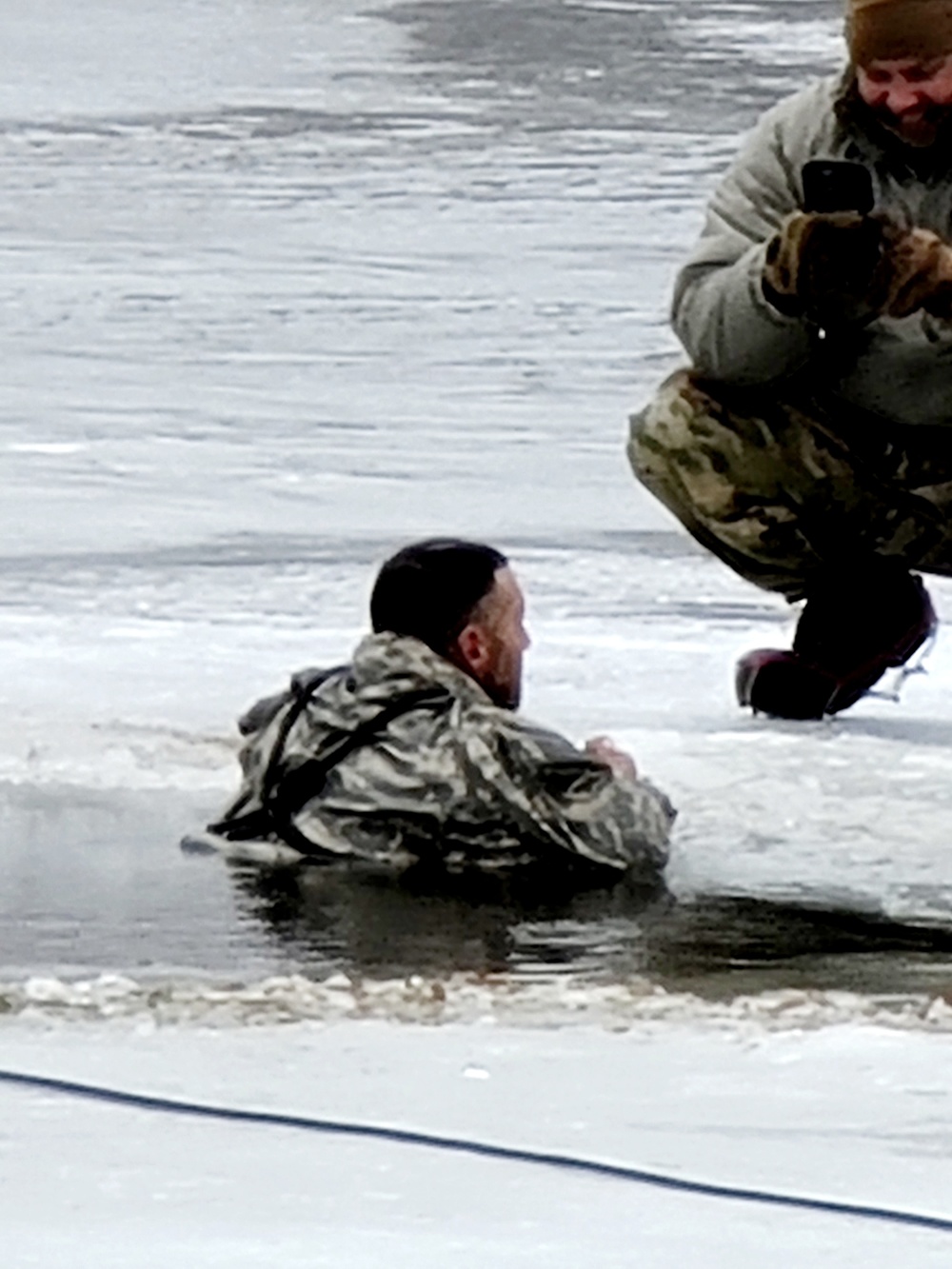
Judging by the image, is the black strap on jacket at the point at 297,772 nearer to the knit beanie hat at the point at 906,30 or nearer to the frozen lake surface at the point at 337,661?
the frozen lake surface at the point at 337,661

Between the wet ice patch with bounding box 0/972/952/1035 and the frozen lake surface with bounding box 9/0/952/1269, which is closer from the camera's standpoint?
the frozen lake surface with bounding box 9/0/952/1269

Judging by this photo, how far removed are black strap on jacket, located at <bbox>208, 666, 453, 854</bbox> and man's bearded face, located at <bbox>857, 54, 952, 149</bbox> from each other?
1129 mm

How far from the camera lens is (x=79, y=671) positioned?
5.75m

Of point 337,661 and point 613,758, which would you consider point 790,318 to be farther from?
point 337,661

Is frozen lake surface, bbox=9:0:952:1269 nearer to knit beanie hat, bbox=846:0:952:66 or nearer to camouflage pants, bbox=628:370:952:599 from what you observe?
camouflage pants, bbox=628:370:952:599

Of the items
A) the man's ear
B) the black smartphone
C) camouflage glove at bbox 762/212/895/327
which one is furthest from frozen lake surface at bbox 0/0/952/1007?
the black smartphone

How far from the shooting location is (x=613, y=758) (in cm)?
471

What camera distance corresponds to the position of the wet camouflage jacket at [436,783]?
15.0ft

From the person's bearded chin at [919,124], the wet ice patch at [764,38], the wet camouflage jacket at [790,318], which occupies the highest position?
the person's bearded chin at [919,124]

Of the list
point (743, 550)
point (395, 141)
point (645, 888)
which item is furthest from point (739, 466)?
point (395, 141)

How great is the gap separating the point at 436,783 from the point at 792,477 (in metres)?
1.14

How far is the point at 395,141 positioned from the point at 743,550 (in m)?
5.87

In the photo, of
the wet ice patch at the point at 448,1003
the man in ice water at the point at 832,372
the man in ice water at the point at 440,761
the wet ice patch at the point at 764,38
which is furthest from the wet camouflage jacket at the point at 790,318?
the wet ice patch at the point at 764,38

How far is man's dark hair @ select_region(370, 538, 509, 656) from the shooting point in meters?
4.68
